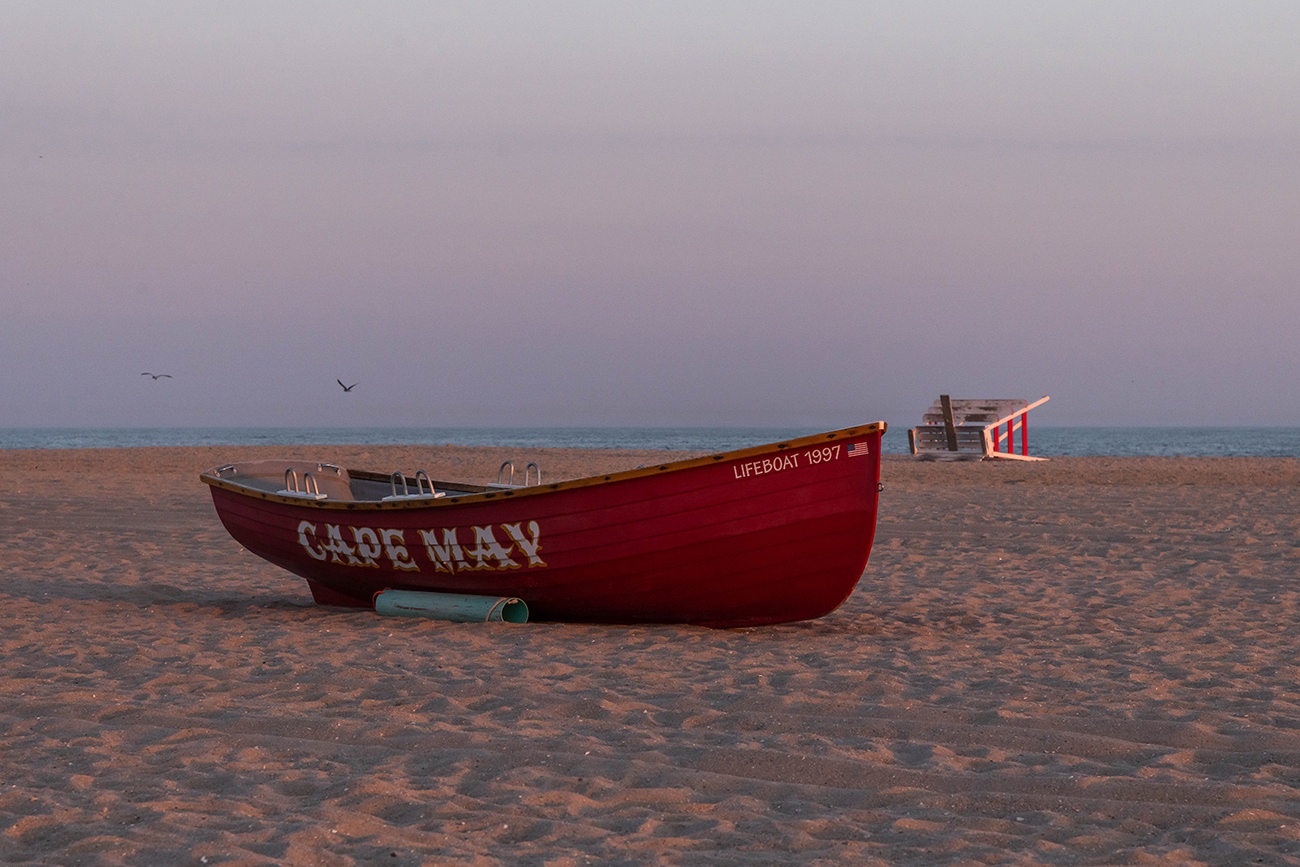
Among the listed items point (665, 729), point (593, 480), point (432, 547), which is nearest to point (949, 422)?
point (432, 547)

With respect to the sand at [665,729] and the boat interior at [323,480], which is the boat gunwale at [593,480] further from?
the boat interior at [323,480]

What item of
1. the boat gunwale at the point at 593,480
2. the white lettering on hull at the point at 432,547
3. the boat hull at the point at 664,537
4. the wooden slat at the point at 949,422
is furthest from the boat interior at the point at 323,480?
the wooden slat at the point at 949,422

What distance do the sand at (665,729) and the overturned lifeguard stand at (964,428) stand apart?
18.5 metres

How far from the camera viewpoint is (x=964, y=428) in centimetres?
2905

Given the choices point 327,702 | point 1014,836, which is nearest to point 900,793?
point 1014,836

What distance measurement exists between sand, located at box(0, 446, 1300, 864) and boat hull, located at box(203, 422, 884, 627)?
0.26m

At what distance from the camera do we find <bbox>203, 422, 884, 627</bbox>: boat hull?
24.2ft

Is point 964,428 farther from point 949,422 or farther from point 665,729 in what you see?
point 665,729

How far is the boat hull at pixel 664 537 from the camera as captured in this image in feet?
24.2

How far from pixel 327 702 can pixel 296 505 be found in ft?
Result: 11.1

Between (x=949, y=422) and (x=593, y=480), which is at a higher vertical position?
(x=949, y=422)

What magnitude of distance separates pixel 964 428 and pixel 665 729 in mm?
25155

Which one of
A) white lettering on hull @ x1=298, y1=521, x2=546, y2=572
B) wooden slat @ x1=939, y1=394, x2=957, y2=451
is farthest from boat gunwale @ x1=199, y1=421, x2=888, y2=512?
wooden slat @ x1=939, y1=394, x2=957, y2=451

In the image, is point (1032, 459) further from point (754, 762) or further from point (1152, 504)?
point (754, 762)
